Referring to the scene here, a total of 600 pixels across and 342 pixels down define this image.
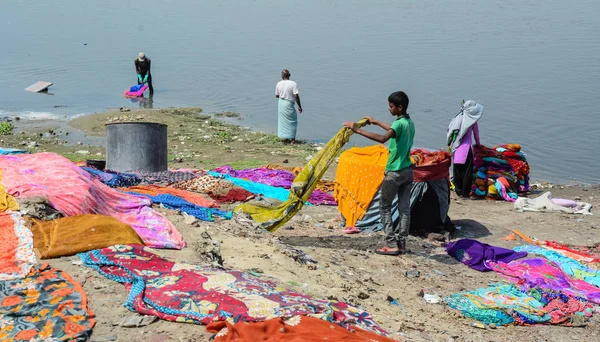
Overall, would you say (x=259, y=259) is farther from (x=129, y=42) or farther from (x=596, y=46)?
(x=129, y=42)

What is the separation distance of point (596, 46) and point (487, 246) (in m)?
21.3

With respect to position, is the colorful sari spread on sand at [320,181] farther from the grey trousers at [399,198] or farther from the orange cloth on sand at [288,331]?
the orange cloth on sand at [288,331]

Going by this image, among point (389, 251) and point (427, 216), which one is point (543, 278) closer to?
point (389, 251)

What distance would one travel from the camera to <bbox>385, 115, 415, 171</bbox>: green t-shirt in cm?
609

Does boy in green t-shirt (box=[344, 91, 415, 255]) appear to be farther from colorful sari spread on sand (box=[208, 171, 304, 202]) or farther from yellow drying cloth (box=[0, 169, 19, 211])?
yellow drying cloth (box=[0, 169, 19, 211])

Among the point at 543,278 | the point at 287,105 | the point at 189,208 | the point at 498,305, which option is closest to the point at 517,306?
the point at 498,305

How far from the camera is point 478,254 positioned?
6586mm

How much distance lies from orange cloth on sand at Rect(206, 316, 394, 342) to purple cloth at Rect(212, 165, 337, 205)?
487cm

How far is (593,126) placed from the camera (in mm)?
16016

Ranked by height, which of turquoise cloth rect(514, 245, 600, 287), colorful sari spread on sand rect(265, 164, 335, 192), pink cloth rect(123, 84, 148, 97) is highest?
pink cloth rect(123, 84, 148, 97)

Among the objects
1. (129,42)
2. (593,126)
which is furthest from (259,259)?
(129,42)

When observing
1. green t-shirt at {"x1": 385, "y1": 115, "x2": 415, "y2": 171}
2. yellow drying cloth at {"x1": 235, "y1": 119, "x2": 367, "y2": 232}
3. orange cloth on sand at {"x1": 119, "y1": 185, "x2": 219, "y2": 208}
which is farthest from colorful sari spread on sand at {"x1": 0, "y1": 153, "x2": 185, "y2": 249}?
green t-shirt at {"x1": 385, "y1": 115, "x2": 415, "y2": 171}

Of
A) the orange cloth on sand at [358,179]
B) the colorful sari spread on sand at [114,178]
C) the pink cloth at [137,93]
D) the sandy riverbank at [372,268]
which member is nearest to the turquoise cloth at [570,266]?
the sandy riverbank at [372,268]

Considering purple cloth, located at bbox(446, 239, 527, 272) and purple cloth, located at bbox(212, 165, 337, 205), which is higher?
purple cloth, located at bbox(212, 165, 337, 205)
